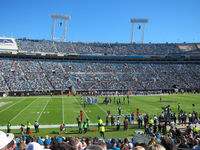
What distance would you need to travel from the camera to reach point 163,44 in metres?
76.7

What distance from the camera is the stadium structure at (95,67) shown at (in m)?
50.3

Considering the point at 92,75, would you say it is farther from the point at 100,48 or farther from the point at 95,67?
the point at 100,48

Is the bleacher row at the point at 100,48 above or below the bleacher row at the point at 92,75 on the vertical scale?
above

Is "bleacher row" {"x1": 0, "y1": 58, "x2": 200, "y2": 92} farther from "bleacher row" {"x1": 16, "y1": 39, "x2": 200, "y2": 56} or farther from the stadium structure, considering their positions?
"bleacher row" {"x1": 16, "y1": 39, "x2": 200, "y2": 56}

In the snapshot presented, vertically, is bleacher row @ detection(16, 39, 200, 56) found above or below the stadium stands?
above

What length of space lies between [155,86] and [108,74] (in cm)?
1362

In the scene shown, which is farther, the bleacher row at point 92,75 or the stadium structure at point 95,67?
the stadium structure at point 95,67

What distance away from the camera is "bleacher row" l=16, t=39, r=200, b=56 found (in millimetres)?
63688

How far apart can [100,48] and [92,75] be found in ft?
56.0

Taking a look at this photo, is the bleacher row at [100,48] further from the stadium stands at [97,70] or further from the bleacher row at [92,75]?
the bleacher row at [92,75]

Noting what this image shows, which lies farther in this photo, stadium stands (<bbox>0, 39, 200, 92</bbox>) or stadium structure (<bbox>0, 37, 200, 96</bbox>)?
stadium stands (<bbox>0, 39, 200, 92</bbox>)

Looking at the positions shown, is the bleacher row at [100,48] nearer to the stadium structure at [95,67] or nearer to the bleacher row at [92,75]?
the stadium structure at [95,67]

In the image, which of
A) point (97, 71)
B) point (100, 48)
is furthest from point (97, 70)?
point (100, 48)

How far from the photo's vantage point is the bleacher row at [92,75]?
49500 millimetres
